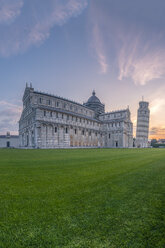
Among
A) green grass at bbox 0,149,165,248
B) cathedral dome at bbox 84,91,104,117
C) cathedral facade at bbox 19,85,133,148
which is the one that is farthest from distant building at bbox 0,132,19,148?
green grass at bbox 0,149,165,248

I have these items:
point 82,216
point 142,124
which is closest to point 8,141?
point 82,216

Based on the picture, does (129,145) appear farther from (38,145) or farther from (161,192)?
(161,192)

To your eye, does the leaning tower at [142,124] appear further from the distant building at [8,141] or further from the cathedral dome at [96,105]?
the distant building at [8,141]

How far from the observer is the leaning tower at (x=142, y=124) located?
90.7 m

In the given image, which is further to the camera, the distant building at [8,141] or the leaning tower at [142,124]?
the leaning tower at [142,124]

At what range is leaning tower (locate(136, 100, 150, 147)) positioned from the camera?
9069 cm

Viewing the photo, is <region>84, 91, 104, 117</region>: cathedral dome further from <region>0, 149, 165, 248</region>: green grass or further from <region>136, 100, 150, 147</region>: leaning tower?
<region>0, 149, 165, 248</region>: green grass

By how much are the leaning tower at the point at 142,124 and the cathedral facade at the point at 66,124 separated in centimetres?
2605

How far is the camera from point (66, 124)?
4747cm

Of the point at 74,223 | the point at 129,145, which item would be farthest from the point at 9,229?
the point at 129,145

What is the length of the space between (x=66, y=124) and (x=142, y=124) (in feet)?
207

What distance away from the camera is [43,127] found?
41219 mm

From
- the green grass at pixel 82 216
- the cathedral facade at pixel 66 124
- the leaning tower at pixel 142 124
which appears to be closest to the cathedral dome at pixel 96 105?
the cathedral facade at pixel 66 124

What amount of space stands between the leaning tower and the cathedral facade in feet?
85.5
